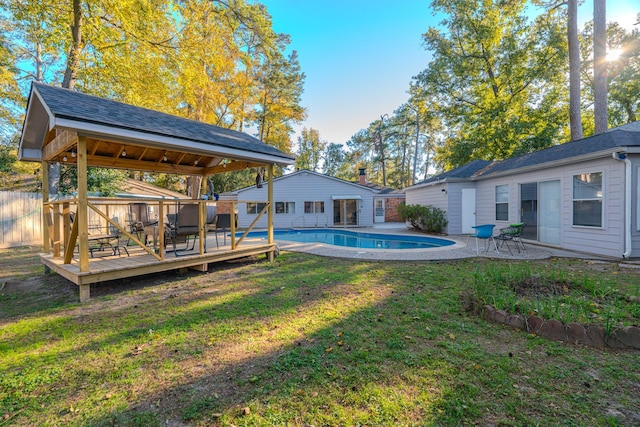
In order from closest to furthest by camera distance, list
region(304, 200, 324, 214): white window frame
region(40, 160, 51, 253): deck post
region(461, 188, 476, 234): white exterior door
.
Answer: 1. region(40, 160, 51, 253): deck post
2. region(461, 188, 476, 234): white exterior door
3. region(304, 200, 324, 214): white window frame

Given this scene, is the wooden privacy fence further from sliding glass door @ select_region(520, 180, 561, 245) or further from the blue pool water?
sliding glass door @ select_region(520, 180, 561, 245)

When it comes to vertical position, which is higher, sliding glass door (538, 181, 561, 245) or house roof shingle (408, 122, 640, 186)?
house roof shingle (408, 122, 640, 186)

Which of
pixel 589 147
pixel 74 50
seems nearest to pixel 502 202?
pixel 589 147

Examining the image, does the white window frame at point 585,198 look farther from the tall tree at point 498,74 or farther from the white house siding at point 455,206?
the tall tree at point 498,74

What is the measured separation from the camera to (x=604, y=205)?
725cm

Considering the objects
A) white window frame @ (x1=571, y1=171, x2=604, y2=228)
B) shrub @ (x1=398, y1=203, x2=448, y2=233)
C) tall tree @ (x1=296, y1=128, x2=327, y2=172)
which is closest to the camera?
white window frame @ (x1=571, y1=171, x2=604, y2=228)

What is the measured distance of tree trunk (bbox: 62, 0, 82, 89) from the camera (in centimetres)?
906

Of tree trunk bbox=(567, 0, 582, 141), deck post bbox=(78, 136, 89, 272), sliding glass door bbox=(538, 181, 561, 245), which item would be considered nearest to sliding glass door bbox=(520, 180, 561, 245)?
sliding glass door bbox=(538, 181, 561, 245)


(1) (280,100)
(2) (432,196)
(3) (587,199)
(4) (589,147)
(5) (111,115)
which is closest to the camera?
(5) (111,115)

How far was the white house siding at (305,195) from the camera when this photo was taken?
66.1 feet

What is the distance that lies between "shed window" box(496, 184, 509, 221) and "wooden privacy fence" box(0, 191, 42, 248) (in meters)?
18.5

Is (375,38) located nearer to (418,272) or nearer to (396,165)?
(418,272)

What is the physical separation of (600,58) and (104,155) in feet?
60.3

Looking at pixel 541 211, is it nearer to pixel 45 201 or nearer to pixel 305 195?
pixel 305 195
